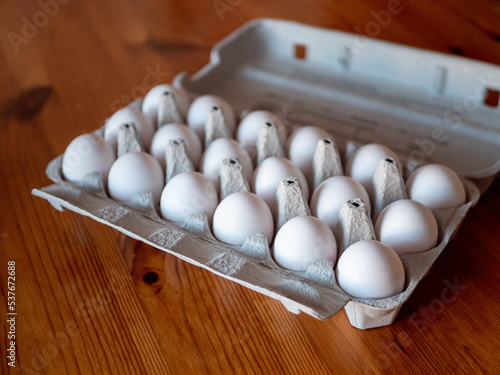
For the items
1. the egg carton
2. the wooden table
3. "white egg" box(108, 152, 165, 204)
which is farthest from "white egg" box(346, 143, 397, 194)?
"white egg" box(108, 152, 165, 204)

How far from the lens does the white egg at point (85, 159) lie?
864mm

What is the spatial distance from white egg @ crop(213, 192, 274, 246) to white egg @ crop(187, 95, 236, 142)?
0.26 m

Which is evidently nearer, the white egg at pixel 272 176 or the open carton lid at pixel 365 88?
the white egg at pixel 272 176

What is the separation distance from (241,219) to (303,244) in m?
0.10

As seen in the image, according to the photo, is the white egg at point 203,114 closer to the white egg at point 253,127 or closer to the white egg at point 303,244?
the white egg at point 253,127

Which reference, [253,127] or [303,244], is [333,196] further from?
[253,127]

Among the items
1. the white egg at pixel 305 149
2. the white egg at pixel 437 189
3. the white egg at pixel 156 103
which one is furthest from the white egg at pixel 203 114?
the white egg at pixel 437 189

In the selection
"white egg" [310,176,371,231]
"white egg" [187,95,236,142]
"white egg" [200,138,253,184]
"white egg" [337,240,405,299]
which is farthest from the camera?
"white egg" [187,95,236,142]

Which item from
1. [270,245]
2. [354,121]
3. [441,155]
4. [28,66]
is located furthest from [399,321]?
[28,66]

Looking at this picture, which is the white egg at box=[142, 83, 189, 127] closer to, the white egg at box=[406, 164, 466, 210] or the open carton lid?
the open carton lid

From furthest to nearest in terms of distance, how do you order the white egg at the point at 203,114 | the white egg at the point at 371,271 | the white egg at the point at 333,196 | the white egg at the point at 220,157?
1. the white egg at the point at 203,114
2. the white egg at the point at 220,157
3. the white egg at the point at 333,196
4. the white egg at the point at 371,271

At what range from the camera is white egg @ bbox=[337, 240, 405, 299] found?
0.65m

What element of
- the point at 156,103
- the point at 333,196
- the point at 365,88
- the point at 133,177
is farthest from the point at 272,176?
the point at 365,88

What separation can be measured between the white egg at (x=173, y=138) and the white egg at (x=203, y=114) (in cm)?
6
